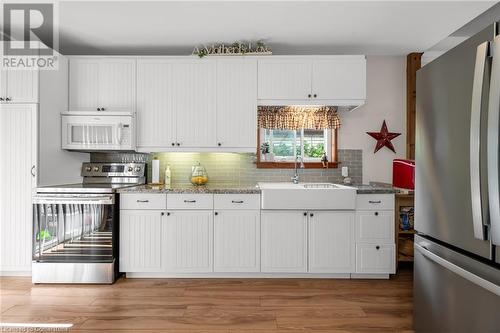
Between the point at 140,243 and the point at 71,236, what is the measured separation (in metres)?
0.62

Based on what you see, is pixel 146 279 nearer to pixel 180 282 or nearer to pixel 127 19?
pixel 180 282

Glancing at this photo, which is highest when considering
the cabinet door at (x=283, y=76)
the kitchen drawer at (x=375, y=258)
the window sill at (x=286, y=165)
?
the cabinet door at (x=283, y=76)

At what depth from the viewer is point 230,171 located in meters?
3.72

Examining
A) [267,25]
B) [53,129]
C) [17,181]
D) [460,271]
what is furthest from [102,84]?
[460,271]

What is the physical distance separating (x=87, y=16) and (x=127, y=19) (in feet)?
1.13

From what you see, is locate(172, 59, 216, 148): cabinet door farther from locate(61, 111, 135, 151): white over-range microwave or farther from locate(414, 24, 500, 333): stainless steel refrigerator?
locate(414, 24, 500, 333): stainless steel refrigerator

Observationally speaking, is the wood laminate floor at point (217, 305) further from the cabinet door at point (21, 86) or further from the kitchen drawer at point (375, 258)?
the cabinet door at point (21, 86)

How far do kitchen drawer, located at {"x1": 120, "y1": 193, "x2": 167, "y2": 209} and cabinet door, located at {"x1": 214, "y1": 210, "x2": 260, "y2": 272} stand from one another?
553 mm

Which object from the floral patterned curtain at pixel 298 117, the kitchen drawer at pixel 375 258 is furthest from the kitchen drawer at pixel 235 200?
the kitchen drawer at pixel 375 258

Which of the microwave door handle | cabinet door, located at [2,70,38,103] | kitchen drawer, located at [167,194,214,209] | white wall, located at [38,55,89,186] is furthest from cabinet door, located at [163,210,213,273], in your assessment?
cabinet door, located at [2,70,38,103]

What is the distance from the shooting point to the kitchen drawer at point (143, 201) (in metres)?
3.07

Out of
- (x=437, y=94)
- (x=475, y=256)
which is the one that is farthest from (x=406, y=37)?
(x=475, y=256)

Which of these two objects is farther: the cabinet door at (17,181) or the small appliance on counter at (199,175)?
the small appliance on counter at (199,175)

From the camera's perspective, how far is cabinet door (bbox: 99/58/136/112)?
11.0ft
